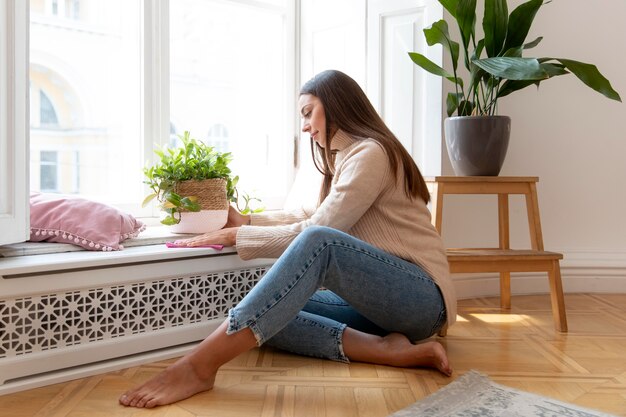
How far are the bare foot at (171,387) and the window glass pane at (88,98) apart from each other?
113 centimetres

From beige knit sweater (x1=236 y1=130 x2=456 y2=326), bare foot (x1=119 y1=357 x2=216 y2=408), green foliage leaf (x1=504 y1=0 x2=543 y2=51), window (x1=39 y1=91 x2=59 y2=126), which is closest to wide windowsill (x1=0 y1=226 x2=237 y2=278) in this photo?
beige knit sweater (x1=236 y1=130 x2=456 y2=326)

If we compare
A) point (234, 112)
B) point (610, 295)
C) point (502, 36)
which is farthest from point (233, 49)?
point (610, 295)

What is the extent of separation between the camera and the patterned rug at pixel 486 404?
1.42 meters

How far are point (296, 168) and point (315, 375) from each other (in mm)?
1448

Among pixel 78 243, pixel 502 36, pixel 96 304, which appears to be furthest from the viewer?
pixel 502 36

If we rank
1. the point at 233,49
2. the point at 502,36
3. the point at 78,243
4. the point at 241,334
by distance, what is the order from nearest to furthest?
the point at 241,334, the point at 78,243, the point at 502,36, the point at 233,49

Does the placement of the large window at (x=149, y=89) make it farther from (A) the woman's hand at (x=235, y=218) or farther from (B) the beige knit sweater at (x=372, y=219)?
(B) the beige knit sweater at (x=372, y=219)

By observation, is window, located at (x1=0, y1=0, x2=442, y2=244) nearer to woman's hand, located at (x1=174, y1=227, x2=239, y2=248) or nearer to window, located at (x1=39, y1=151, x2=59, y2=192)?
window, located at (x1=39, y1=151, x2=59, y2=192)

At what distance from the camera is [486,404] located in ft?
4.87

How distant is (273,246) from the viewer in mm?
1788

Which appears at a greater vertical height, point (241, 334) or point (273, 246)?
point (273, 246)

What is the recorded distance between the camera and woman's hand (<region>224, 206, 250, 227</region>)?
216 cm

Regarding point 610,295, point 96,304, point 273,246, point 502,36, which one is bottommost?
point 610,295

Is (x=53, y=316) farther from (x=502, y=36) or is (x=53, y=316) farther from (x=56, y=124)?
(x=502, y=36)
